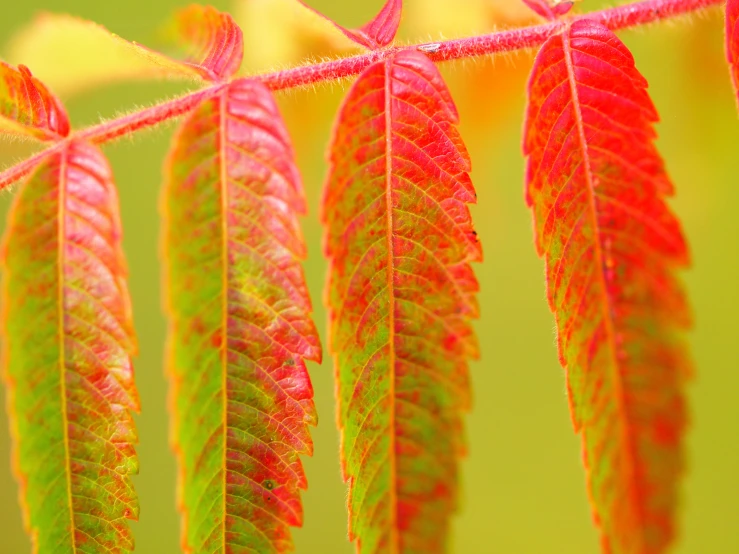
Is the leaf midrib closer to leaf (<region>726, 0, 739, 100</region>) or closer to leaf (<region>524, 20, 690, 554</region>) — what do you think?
leaf (<region>524, 20, 690, 554</region>)

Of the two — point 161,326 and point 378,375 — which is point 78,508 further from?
point 161,326

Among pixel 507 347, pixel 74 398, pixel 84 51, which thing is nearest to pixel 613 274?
pixel 74 398

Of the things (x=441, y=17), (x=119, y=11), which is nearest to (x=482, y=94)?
(x=441, y=17)

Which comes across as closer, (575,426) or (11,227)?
(575,426)

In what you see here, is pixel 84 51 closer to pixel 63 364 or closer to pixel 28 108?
pixel 28 108

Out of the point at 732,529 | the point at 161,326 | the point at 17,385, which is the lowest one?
the point at 732,529

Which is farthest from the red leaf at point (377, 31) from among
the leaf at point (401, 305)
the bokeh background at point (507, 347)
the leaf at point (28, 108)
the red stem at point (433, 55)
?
the bokeh background at point (507, 347)
